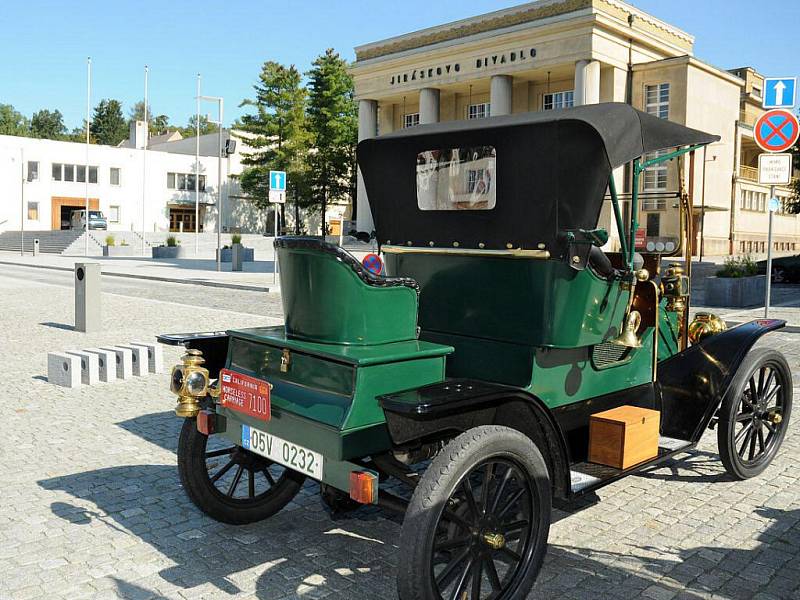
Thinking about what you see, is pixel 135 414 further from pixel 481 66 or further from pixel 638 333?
pixel 481 66

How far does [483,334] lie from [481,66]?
37839mm

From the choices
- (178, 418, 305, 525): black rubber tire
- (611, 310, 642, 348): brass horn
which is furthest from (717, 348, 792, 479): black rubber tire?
(178, 418, 305, 525): black rubber tire

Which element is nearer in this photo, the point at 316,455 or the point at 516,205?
the point at 316,455

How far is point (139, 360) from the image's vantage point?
8344 millimetres

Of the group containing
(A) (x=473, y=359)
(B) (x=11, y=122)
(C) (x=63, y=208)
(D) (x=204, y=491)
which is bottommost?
(D) (x=204, y=491)

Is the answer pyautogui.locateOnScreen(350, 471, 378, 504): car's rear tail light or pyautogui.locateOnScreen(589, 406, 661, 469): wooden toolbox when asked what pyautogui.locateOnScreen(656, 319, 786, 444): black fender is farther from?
pyautogui.locateOnScreen(350, 471, 378, 504): car's rear tail light

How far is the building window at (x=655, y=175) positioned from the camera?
4.38 metres

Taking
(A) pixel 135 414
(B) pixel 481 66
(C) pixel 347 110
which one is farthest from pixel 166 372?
(C) pixel 347 110

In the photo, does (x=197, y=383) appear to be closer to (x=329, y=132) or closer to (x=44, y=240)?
(x=44, y=240)

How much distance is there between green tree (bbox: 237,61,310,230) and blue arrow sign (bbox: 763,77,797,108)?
47.4m

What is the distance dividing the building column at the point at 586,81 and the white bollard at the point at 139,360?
3004 centimetres

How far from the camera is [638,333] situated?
4.55 metres

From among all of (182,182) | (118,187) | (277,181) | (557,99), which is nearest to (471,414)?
(277,181)

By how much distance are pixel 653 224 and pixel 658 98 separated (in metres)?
37.4
